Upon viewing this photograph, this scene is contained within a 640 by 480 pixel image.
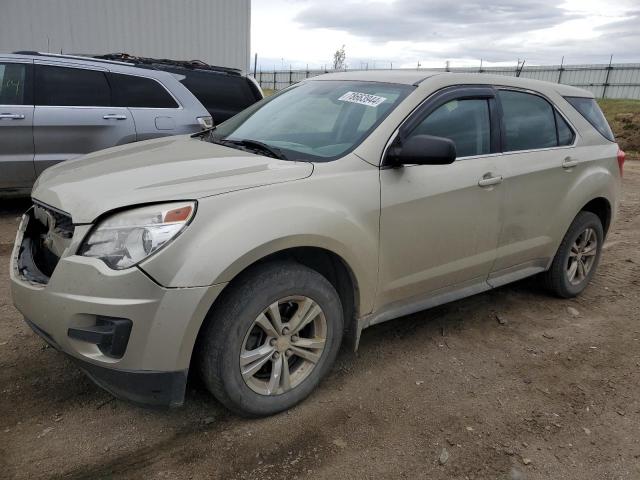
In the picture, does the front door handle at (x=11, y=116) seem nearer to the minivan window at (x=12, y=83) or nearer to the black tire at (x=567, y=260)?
the minivan window at (x=12, y=83)

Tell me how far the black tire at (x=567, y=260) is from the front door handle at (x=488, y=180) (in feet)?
3.71

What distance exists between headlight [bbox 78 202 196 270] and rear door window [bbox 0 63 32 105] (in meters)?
4.26

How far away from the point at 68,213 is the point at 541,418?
8.32 feet

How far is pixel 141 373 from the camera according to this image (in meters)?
2.23

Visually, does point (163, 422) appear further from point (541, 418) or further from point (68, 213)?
point (541, 418)

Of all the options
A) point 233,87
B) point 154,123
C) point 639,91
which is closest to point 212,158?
point 154,123

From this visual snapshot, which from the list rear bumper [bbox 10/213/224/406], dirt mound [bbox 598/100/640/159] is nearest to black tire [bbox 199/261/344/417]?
rear bumper [bbox 10/213/224/406]

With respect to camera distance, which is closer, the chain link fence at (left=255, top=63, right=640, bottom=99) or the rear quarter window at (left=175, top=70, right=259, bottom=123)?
the rear quarter window at (left=175, top=70, right=259, bottom=123)

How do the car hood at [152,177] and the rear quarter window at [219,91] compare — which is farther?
the rear quarter window at [219,91]

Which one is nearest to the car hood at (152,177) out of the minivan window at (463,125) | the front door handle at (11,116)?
the minivan window at (463,125)

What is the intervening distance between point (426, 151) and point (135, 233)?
4.86ft

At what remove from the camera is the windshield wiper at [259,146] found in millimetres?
2865

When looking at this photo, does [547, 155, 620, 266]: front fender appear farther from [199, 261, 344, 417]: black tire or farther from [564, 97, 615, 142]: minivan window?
[199, 261, 344, 417]: black tire

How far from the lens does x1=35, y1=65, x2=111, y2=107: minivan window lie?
5.76m
